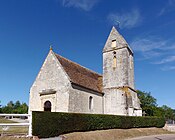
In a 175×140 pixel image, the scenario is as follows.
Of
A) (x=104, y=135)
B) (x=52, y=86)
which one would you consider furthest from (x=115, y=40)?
(x=104, y=135)

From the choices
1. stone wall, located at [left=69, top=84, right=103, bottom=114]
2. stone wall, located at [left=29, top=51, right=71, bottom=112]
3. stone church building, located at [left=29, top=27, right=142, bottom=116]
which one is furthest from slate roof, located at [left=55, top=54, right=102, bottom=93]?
stone wall, located at [left=29, top=51, right=71, bottom=112]

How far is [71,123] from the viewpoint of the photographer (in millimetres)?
15820

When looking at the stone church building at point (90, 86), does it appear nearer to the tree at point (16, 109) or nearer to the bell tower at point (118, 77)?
the bell tower at point (118, 77)

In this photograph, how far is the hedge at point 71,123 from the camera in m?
13.1

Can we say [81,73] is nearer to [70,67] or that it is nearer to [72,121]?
[70,67]

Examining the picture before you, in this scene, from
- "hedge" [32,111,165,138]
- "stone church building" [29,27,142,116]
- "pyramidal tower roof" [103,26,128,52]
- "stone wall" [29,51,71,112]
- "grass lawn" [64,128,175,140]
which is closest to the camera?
"hedge" [32,111,165,138]

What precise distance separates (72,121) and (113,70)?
15.7 metres

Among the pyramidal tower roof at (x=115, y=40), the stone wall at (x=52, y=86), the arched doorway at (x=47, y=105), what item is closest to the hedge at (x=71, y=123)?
the stone wall at (x=52, y=86)

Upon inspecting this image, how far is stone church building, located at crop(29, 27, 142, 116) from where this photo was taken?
2314 centimetres

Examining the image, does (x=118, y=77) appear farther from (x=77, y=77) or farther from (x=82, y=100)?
(x=82, y=100)

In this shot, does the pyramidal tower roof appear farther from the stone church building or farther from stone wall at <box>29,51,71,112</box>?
stone wall at <box>29,51,71,112</box>

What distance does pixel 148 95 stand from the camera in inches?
2514

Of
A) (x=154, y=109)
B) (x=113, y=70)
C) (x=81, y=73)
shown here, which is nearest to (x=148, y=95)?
(x=154, y=109)

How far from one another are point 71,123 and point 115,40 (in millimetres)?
18733
